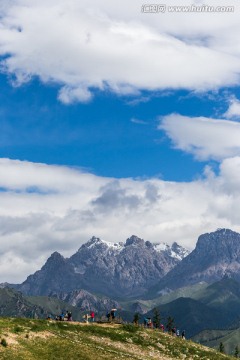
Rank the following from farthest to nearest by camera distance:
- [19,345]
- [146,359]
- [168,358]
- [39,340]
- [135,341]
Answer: [135,341], [168,358], [146,359], [39,340], [19,345]

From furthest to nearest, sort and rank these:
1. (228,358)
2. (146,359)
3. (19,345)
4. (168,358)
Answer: (228,358) < (168,358) < (146,359) < (19,345)

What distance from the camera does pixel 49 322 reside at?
93.1 meters

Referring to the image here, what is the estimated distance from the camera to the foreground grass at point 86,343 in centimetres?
7157

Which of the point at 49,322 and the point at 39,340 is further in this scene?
the point at 49,322

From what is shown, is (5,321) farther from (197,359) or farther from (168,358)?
(197,359)

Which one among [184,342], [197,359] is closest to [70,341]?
[197,359]

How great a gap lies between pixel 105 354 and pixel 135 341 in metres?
18.5

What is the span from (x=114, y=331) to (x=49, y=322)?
491 inches

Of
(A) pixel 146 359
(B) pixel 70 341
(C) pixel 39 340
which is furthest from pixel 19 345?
(A) pixel 146 359

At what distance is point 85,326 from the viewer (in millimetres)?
96375

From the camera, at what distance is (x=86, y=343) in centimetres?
8281

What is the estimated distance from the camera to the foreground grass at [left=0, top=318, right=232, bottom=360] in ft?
235

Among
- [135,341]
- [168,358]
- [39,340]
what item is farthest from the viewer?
[135,341]

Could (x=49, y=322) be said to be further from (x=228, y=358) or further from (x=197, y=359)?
(x=228, y=358)
